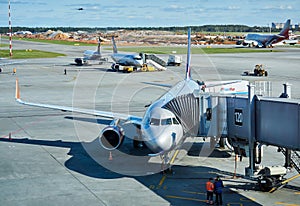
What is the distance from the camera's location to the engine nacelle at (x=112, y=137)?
106 feet

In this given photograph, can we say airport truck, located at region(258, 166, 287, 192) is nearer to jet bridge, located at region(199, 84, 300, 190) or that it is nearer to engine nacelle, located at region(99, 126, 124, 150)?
jet bridge, located at region(199, 84, 300, 190)

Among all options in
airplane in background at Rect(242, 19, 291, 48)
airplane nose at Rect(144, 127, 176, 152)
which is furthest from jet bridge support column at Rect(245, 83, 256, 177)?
airplane in background at Rect(242, 19, 291, 48)

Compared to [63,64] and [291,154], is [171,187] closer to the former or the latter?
[291,154]

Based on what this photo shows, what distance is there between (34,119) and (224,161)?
2216cm

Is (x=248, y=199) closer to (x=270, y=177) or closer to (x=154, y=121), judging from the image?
(x=270, y=177)

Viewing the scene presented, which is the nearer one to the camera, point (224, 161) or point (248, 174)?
point (248, 174)

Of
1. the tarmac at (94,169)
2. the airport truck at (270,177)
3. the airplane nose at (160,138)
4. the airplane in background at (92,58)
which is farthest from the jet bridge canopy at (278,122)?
the airplane in background at (92,58)

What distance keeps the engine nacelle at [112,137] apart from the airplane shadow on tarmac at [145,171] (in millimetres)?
1051

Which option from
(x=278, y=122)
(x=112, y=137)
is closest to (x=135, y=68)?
(x=112, y=137)

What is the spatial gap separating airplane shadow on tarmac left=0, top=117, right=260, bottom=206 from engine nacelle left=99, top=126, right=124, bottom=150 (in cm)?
105

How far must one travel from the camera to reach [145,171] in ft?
97.9

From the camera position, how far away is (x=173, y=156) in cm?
3334

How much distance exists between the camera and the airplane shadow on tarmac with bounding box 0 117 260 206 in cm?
2547

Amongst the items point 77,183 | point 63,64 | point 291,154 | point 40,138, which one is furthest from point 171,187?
point 63,64
